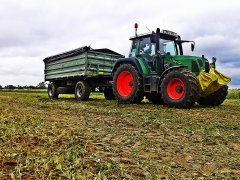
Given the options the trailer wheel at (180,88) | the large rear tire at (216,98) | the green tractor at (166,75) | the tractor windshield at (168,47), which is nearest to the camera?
the trailer wheel at (180,88)

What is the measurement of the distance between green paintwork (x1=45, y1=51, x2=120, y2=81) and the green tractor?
2944 mm

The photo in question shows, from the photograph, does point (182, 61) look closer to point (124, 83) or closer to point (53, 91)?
point (124, 83)

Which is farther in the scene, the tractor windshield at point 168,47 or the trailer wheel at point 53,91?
the trailer wheel at point 53,91

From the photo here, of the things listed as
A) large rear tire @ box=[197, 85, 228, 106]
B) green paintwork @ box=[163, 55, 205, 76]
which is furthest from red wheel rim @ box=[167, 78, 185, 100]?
Result: large rear tire @ box=[197, 85, 228, 106]

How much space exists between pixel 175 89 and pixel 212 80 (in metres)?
1.30

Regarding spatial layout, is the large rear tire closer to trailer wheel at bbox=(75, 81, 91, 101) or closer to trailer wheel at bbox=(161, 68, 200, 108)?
trailer wheel at bbox=(161, 68, 200, 108)

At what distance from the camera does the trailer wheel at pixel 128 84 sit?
12.6 meters

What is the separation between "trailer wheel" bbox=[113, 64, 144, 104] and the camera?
41.4 ft

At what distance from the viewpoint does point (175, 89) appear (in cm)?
1134

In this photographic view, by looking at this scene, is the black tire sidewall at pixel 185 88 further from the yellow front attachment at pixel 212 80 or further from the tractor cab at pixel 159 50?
the tractor cab at pixel 159 50

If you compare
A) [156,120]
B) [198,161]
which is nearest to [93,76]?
[156,120]

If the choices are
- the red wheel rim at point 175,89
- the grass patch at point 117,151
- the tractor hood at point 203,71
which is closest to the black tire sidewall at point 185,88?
the red wheel rim at point 175,89

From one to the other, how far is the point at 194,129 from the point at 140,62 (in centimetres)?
615

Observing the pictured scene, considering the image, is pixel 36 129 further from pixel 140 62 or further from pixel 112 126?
pixel 140 62
